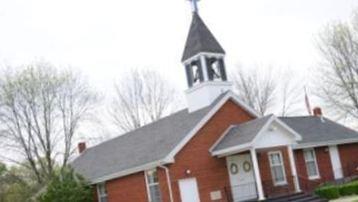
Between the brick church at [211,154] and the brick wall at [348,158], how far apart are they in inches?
3.9

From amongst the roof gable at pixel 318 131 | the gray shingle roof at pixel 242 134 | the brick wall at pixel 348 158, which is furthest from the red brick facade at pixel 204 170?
Result: the brick wall at pixel 348 158

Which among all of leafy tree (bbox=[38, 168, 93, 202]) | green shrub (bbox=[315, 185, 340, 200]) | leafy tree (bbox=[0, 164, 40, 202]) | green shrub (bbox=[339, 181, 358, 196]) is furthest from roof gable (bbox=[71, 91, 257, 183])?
leafy tree (bbox=[0, 164, 40, 202])

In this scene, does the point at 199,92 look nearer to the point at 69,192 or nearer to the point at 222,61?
the point at 222,61

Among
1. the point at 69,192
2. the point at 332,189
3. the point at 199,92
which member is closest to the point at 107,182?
the point at 69,192

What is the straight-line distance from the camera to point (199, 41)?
2984 centimetres

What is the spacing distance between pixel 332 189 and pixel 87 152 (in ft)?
58.8

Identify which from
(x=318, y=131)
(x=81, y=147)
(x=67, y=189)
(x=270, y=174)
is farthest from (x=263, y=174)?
(x=81, y=147)

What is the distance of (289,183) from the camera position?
28.1 metres

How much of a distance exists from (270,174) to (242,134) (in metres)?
3.37

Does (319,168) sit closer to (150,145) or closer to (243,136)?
(243,136)

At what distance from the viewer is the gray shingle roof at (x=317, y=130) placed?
107ft

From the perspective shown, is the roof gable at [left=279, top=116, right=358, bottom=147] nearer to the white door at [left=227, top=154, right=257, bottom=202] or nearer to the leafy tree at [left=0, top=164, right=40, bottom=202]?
the white door at [left=227, top=154, right=257, bottom=202]

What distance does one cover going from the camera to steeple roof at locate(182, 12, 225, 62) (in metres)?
29.7

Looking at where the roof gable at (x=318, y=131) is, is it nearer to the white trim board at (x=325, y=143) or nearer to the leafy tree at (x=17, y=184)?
the white trim board at (x=325, y=143)
